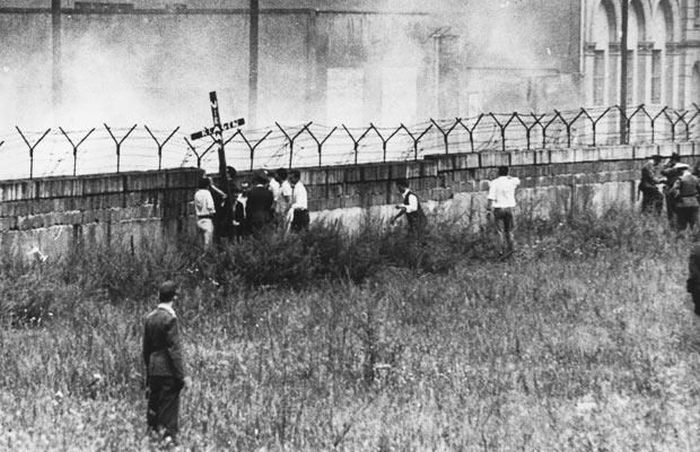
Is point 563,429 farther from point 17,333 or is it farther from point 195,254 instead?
point 195,254

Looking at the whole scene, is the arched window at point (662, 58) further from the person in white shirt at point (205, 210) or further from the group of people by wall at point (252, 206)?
the person in white shirt at point (205, 210)

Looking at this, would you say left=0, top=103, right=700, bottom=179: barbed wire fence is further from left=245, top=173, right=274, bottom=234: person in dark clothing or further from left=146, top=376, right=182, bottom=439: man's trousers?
left=146, top=376, right=182, bottom=439: man's trousers

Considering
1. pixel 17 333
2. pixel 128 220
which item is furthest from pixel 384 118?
pixel 17 333

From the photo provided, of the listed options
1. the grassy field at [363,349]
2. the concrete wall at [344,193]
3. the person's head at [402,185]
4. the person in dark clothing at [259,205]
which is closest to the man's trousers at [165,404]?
the grassy field at [363,349]

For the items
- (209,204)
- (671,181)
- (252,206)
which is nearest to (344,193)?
(252,206)

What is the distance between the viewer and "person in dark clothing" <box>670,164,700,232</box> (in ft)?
79.5

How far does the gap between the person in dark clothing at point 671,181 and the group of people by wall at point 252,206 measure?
→ 7685 millimetres

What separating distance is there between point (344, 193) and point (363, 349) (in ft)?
27.8

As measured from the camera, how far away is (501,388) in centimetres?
1339

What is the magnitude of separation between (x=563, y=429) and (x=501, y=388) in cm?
157

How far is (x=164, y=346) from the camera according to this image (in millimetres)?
11102

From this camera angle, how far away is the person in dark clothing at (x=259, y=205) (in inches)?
763

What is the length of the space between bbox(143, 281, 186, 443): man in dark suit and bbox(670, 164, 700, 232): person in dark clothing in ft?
49.0

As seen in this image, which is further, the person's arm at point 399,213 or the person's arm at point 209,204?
the person's arm at point 399,213
